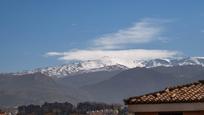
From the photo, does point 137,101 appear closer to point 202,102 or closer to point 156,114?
point 156,114

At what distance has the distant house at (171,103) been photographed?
2186cm

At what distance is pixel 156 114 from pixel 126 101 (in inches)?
53.5

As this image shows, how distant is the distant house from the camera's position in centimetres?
2186

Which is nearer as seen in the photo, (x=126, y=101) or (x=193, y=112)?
(x=193, y=112)

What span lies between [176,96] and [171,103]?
0.76 metres

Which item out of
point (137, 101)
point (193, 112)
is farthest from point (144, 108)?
point (193, 112)

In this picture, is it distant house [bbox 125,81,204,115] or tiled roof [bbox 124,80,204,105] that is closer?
distant house [bbox 125,81,204,115]

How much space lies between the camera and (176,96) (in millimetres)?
23016

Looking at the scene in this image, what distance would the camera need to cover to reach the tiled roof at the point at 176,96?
22203 millimetres

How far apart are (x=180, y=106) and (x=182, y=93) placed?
1.45 m

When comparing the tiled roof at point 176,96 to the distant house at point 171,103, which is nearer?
the distant house at point 171,103

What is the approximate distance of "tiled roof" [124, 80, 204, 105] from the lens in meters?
22.2

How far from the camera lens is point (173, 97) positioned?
2291cm

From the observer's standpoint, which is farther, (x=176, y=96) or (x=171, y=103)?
(x=176, y=96)
